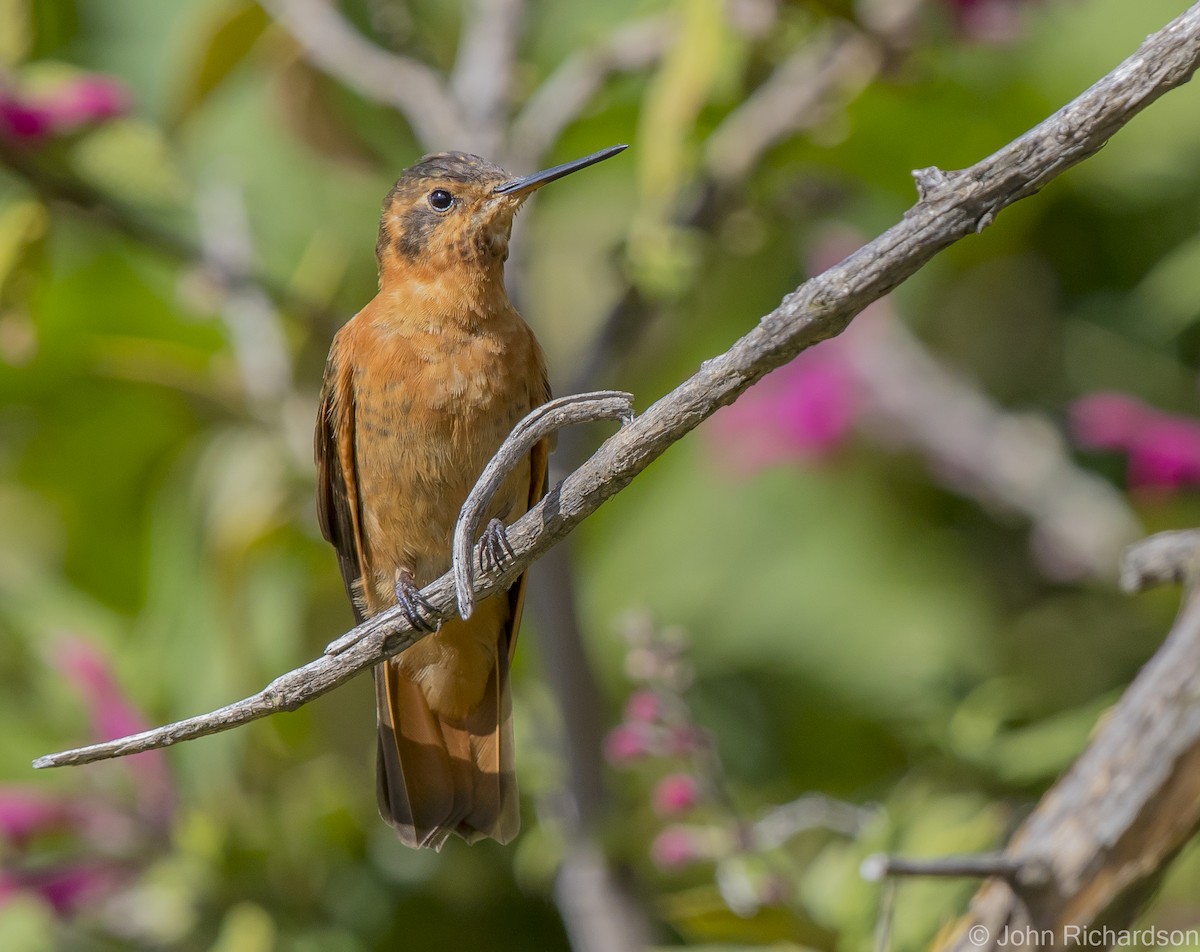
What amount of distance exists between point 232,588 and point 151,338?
117 cm

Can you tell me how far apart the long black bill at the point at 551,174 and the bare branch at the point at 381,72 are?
379mm

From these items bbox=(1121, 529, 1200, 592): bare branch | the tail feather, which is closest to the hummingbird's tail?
the tail feather

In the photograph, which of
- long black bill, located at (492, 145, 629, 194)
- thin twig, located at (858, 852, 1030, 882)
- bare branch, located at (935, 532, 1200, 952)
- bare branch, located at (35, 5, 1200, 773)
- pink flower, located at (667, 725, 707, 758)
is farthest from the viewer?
pink flower, located at (667, 725, 707, 758)

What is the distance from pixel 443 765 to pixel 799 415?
1.19 meters

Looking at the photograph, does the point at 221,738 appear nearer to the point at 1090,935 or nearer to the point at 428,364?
the point at 428,364

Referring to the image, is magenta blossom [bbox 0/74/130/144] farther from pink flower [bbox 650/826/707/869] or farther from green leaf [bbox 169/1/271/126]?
pink flower [bbox 650/826/707/869]

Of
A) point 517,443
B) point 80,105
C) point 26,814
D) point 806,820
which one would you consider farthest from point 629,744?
point 80,105

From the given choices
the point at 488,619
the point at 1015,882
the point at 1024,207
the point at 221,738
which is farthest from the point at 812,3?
the point at 221,738

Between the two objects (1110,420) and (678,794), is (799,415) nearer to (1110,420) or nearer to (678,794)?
(1110,420)

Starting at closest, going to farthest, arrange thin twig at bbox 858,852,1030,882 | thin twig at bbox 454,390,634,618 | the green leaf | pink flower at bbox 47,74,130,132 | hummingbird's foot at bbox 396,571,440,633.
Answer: thin twig at bbox 454,390,634,618, thin twig at bbox 858,852,1030,882, hummingbird's foot at bbox 396,571,440,633, pink flower at bbox 47,74,130,132, the green leaf

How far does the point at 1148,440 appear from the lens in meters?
2.99

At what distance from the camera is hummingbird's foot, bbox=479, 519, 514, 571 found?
2.05 meters

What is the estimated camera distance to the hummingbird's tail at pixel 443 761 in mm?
2832

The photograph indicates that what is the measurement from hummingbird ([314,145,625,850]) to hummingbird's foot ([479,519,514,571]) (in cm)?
53
